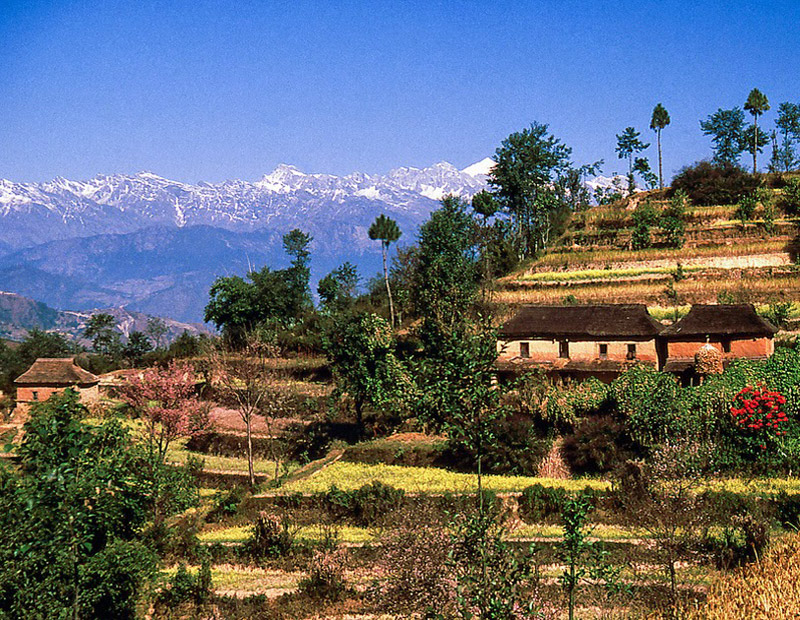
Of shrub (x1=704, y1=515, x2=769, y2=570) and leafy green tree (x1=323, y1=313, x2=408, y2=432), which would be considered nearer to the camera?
shrub (x1=704, y1=515, x2=769, y2=570)

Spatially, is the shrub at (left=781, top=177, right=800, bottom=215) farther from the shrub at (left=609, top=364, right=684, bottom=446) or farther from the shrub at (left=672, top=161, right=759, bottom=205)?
the shrub at (left=609, top=364, right=684, bottom=446)

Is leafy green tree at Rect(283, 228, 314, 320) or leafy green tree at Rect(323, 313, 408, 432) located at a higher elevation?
leafy green tree at Rect(283, 228, 314, 320)

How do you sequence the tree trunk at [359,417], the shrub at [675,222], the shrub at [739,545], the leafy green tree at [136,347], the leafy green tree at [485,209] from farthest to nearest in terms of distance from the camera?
1. the leafy green tree at [136,347]
2. the leafy green tree at [485,209]
3. the shrub at [675,222]
4. the tree trunk at [359,417]
5. the shrub at [739,545]

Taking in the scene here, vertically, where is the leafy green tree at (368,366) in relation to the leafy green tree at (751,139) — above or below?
below

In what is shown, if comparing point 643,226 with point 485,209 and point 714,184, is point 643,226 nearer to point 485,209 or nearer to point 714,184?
point 714,184

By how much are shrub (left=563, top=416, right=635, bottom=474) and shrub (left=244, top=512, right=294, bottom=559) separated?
42.1ft

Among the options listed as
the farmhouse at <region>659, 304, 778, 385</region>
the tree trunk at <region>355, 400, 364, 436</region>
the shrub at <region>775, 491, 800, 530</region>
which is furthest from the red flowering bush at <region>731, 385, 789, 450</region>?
the tree trunk at <region>355, 400, 364, 436</region>

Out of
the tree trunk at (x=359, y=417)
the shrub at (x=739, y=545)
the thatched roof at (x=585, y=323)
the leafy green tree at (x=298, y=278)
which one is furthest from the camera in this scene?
the leafy green tree at (x=298, y=278)

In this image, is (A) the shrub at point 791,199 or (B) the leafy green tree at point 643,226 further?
(A) the shrub at point 791,199

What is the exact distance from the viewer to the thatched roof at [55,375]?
5806 centimetres

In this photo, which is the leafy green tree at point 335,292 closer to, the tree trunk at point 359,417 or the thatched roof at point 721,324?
the tree trunk at point 359,417

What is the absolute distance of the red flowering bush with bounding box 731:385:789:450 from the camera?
26.9 metres

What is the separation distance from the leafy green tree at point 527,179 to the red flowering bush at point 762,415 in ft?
188

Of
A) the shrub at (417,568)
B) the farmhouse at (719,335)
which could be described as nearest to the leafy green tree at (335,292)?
the farmhouse at (719,335)
